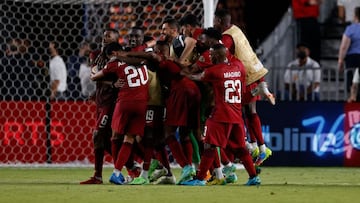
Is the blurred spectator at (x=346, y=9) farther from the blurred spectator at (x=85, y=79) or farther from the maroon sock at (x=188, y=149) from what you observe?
the maroon sock at (x=188, y=149)

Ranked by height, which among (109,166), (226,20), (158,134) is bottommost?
(109,166)

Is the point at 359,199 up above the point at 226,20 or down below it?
below

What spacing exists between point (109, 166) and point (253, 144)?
4439 mm

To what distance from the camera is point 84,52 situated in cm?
1912

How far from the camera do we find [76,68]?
63.6 feet

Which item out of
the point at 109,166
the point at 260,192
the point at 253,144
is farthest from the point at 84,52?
the point at 260,192

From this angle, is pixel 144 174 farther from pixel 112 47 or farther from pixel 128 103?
pixel 112 47

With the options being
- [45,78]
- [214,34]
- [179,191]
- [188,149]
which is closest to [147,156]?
[188,149]

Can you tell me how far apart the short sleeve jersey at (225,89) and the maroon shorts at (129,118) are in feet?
3.02

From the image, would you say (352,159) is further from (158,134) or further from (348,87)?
(158,134)

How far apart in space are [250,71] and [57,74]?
17.8 feet

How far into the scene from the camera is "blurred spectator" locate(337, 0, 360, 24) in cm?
2277

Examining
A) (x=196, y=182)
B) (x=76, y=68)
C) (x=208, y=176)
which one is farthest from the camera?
(x=76, y=68)

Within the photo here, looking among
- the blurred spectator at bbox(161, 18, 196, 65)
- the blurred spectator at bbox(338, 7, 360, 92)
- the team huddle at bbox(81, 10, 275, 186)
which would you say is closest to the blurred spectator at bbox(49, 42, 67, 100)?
the blurred spectator at bbox(338, 7, 360, 92)
